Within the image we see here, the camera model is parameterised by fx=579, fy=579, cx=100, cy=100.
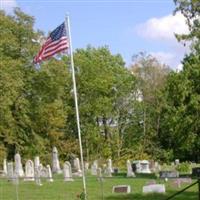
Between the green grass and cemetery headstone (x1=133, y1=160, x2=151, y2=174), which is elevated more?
cemetery headstone (x1=133, y1=160, x2=151, y2=174)

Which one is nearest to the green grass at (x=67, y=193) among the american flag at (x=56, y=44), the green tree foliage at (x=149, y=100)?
the american flag at (x=56, y=44)

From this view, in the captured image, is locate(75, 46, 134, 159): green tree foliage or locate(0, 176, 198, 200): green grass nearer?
locate(0, 176, 198, 200): green grass

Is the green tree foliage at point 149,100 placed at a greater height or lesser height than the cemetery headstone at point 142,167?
greater

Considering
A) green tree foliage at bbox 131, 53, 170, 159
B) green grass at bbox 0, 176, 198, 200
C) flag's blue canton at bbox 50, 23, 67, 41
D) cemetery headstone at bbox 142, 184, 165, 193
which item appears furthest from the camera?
green tree foliage at bbox 131, 53, 170, 159

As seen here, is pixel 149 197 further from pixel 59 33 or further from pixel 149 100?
pixel 149 100

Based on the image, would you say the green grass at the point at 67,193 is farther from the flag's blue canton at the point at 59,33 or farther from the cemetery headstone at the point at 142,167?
the cemetery headstone at the point at 142,167

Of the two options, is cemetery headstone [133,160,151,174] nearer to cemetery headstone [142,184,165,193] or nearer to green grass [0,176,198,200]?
green grass [0,176,198,200]

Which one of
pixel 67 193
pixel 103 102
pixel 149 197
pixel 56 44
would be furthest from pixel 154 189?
pixel 103 102

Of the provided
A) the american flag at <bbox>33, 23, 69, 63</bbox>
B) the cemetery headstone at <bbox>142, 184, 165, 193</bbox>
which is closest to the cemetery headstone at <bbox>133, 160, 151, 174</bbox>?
the cemetery headstone at <bbox>142, 184, 165, 193</bbox>

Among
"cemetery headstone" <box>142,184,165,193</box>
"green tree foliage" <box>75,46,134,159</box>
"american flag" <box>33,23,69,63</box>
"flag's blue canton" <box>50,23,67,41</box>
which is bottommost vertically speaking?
"cemetery headstone" <box>142,184,165,193</box>

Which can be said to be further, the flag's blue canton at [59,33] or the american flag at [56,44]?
the flag's blue canton at [59,33]

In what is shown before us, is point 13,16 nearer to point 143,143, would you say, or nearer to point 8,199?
point 143,143

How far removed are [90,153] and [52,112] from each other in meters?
14.9

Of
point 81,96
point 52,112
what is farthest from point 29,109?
point 81,96
